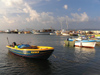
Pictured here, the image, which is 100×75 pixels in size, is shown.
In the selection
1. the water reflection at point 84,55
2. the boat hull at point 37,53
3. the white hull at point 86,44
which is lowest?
the water reflection at point 84,55

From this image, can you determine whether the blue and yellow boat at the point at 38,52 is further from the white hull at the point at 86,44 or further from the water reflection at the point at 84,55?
the white hull at the point at 86,44

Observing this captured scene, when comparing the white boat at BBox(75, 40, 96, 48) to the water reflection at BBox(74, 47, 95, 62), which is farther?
the white boat at BBox(75, 40, 96, 48)

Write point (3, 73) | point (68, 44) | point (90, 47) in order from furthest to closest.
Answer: point (68, 44) → point (90, 47) → point (3, 73)

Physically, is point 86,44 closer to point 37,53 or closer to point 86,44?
point 86,44

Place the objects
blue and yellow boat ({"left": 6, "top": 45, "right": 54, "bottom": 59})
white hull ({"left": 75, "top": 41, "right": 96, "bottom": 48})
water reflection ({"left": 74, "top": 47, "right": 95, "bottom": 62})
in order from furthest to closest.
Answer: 1. white hull ({"left": 75, "top": 41, "right": 96, "bottom": 48})
2. water reflection ({"left": 74, "top": 47, "right": 95, "bottom": 62})
3. blue and yellow boat ({"left": 6, "top": 45, "right": 54, "bottom": 59})

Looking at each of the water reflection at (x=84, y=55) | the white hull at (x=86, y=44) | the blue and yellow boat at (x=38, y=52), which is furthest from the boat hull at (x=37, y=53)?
the white hull at (x=86, y=44)

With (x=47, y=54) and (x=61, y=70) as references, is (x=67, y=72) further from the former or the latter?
(x=47, y=54)

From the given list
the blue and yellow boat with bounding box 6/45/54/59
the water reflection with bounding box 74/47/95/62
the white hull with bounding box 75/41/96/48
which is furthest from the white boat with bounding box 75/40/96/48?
the blue and yellow boat with bounding box 6/45/54/59

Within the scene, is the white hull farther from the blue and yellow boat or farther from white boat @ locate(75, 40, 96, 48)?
the blue and yellow boat

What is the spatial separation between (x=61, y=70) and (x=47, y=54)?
458 cm

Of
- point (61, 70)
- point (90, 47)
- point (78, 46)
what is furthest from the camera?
point (78, 46)

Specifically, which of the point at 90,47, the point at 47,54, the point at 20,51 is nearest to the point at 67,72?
the point at 47,54

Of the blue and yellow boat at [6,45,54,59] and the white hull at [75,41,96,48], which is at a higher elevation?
the blue and yellow boat at [6,45,54,59]

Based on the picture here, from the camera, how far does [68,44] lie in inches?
1682
